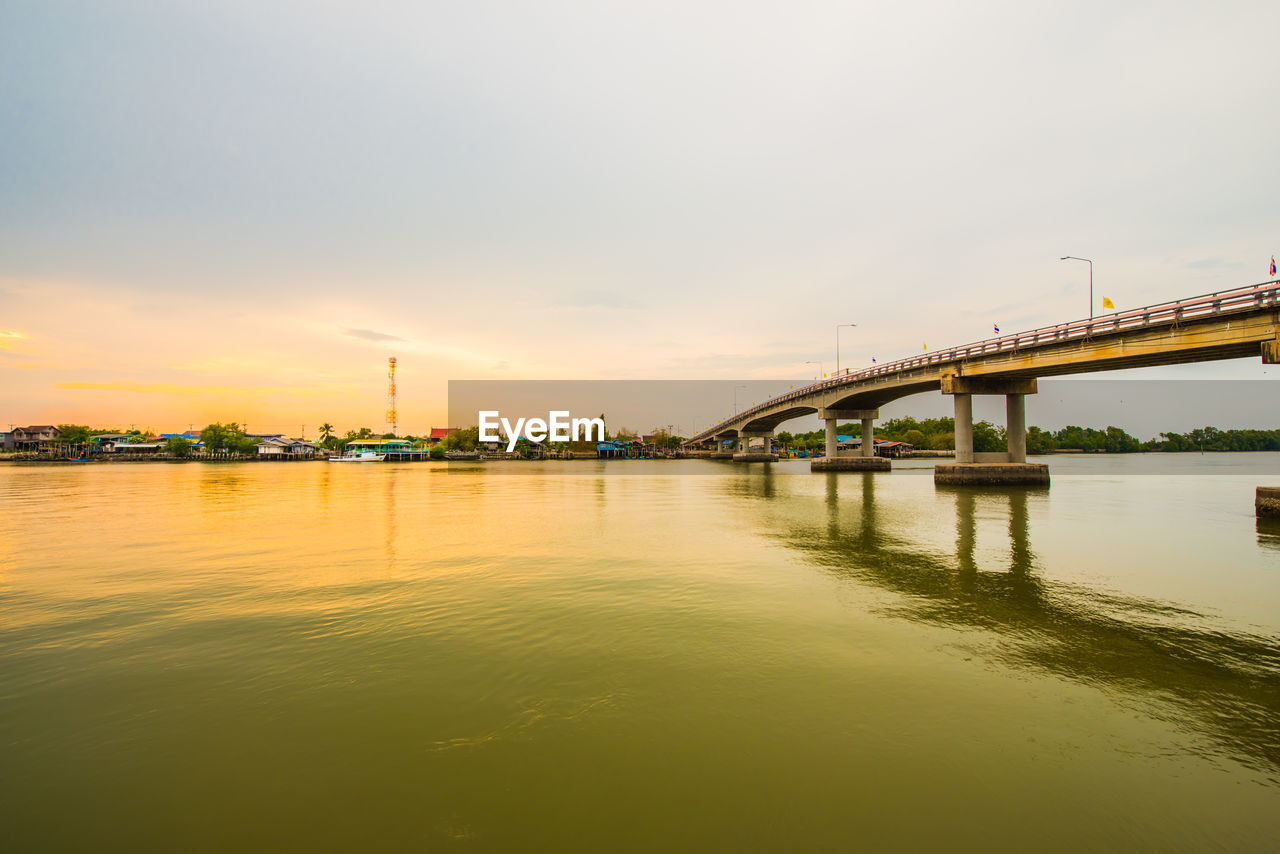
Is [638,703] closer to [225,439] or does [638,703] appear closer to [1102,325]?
[1102,325]

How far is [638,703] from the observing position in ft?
23.9

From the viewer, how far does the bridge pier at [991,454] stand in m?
48.3

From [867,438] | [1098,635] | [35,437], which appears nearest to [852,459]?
[867,438]

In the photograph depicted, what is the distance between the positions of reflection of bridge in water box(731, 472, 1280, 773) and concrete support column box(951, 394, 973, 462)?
115 ft

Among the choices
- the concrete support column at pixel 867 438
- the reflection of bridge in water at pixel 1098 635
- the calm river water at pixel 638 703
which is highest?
the concrete support column at pixel 867 438

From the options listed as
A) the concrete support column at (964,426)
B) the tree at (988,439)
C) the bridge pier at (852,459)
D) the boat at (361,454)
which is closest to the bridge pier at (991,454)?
the concrete support column at (964,426)

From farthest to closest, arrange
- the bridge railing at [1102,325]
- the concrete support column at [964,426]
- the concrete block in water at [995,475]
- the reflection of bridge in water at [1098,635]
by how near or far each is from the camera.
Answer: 1. the concrete support column at [964,426]
2. the concrete block in water at [995,475]
3. the bridge railing at [1102,325]
4. the reflection of bridge in water at [1098,635]

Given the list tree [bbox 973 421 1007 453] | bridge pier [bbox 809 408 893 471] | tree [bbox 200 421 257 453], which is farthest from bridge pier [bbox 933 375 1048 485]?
tree [bbox 200 421 257 453]

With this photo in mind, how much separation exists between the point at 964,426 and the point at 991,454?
3742 millimetres

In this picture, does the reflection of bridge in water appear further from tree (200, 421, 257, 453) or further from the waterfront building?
the waterfront building

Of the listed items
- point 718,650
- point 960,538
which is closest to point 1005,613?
point 718,650

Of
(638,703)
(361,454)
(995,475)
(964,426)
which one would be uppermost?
(964,426)

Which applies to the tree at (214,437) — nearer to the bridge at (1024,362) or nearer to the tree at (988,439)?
the bridge at (1024,362)

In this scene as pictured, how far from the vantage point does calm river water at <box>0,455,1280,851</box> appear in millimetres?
4980
